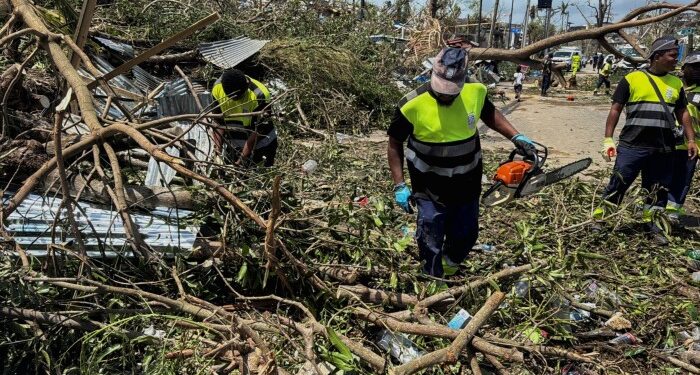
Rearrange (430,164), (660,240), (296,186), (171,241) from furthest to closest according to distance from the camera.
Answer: (660,240) < (296,186) < (430,164) < (171,241)

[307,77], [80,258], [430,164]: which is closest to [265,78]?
[307,77]

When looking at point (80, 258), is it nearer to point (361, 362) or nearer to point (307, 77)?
point (361, 362)

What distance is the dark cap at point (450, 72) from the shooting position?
2.68 m

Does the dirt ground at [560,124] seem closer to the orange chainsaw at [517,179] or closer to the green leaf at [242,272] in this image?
the orange chainsaw at [517,179]

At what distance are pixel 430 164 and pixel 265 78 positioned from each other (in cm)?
576

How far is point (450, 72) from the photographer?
8.80 ft

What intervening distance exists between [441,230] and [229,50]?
5.84 metres

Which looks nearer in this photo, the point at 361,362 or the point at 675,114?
the point at 361,362

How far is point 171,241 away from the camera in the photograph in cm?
264

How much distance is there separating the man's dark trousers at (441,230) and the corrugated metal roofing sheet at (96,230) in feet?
4.07

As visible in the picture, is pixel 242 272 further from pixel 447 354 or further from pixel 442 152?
pixel 442 152

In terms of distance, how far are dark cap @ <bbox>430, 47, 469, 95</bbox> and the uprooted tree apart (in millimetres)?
748

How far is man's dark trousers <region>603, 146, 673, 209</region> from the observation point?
397 centimetres

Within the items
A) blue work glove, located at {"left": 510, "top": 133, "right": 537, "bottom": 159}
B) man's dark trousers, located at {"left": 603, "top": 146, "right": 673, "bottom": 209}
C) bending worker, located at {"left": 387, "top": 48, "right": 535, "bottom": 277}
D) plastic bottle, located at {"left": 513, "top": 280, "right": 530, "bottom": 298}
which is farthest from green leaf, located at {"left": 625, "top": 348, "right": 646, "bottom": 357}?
man's dark trousers, located at {"left": 603, "top": 146, "right": 673, "bottom": 209}
